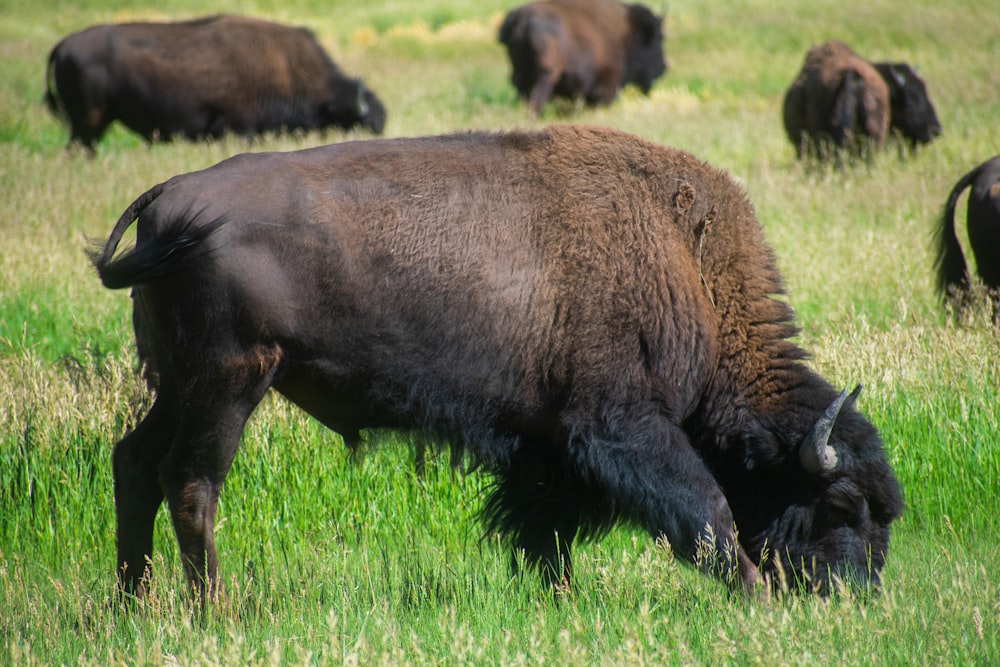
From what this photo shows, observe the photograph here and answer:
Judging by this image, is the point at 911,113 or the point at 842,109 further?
the point at 911,113

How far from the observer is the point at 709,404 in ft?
15.3

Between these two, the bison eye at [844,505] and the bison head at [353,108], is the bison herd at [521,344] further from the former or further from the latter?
the bison head at [353,108]

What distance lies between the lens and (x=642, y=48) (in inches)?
958

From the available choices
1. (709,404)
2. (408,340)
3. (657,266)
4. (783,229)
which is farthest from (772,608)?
(783,229)

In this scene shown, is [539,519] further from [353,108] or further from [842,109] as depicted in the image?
[353,108]

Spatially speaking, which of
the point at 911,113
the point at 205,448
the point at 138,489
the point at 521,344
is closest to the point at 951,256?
the point at 521,344

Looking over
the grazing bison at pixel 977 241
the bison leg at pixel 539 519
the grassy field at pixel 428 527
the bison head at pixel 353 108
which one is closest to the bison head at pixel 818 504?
the grassy field at pixel 428 527

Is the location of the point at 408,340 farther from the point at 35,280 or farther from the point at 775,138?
the point at 775,138

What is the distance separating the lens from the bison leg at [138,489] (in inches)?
177

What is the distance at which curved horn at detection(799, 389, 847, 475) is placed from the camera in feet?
14.1

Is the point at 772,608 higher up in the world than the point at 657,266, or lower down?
lower down

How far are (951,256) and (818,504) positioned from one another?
4.18m

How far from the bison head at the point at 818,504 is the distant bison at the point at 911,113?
1120 cm

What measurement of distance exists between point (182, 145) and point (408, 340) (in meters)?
11.9
